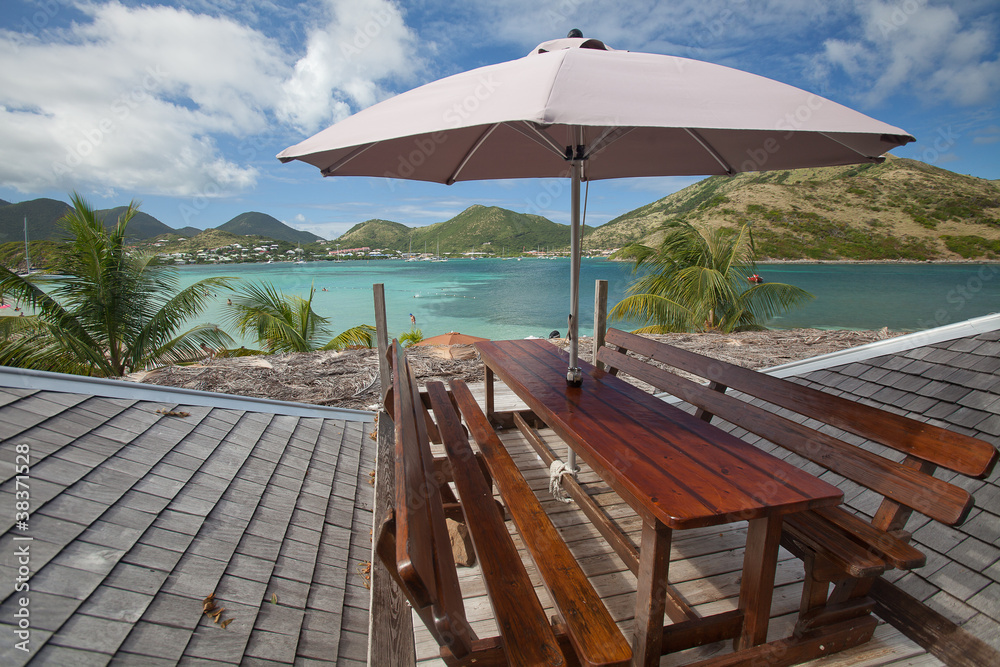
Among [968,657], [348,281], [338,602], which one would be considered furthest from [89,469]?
[348,281]

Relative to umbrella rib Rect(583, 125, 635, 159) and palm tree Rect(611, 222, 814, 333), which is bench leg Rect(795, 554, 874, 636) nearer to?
umbrella rib Rect(583, 125, 635, 159)

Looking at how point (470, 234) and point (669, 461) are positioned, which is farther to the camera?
point (470, 234)

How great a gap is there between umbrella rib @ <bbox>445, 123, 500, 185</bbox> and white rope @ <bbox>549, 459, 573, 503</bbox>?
2.26 metres

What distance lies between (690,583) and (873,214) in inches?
2582

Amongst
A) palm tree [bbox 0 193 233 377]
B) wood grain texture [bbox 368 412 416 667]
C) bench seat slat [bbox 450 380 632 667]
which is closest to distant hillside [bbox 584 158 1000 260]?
palm tree [bbox 0 193 233 377]

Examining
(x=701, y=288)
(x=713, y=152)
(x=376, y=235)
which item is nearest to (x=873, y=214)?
(x=701, y=288)

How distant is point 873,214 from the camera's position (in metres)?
49.7

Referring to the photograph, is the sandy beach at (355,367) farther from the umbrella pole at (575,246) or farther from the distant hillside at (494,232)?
the distant hillside at (494,232)

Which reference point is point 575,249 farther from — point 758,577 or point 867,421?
point 758,577

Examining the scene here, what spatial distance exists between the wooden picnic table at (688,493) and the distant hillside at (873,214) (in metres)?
47.0

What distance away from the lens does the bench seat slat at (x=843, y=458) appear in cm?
138

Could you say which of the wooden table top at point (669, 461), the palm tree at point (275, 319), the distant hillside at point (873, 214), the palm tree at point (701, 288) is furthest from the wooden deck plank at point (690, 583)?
the distant hillside at point (873, 214)

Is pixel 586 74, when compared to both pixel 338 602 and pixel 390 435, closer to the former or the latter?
pixel 338 602

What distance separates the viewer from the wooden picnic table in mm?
1367
